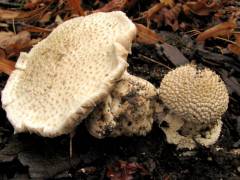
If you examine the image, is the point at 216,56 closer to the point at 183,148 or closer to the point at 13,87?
the point at 183,148

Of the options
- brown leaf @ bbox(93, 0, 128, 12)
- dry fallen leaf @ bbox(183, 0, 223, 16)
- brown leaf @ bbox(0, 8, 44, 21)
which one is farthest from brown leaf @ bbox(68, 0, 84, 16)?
dry fallen leaf @ bbox(183, 0, 223, 16)

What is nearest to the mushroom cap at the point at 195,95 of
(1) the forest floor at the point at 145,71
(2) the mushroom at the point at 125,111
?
(2) the mushroom at the point at 125,111

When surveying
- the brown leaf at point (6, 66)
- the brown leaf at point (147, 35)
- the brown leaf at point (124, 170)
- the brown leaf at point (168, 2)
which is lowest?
the brown leaf at point (124, 170)

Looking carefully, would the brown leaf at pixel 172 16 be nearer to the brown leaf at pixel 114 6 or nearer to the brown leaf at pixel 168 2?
the brown leaf at pixel 168 2

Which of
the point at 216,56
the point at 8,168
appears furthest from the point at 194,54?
the point at 8,168

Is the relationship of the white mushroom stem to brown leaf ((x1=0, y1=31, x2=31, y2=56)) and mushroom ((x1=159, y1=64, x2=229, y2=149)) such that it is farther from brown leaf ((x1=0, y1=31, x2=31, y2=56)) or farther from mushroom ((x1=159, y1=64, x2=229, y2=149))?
brown leaf ((x1=0, y1=31, x2=31, y2=56))
